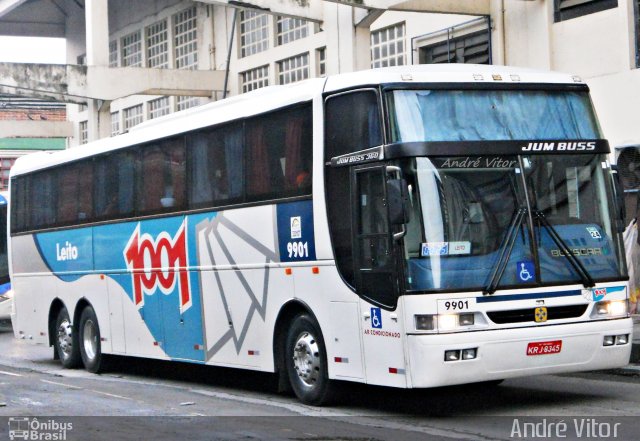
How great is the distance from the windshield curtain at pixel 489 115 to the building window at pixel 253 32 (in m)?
20.9

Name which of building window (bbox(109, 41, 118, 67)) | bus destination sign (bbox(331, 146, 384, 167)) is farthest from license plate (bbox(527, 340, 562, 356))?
building window (bbox(109, 41, 118, 67))

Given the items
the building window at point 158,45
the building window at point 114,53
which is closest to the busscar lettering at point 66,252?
the building window at point 158,45

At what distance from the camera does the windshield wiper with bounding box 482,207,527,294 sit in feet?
36.6

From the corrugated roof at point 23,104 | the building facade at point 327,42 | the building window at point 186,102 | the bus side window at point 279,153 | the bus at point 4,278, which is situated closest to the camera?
the bus side window at point 279,153

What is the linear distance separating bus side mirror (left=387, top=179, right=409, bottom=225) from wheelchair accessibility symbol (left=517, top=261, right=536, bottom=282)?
3.86ft

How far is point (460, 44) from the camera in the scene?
959 inches

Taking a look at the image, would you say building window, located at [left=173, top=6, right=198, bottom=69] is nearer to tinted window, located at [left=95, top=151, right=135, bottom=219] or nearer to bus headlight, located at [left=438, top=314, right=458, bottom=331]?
tinted window, located at [left=95, top=151, right=135, bottom=219]

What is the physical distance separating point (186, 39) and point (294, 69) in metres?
6.78

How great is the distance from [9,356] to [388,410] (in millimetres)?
12140

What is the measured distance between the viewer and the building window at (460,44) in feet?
77.6

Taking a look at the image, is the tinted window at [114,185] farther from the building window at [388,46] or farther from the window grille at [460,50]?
the building window at [388,46]

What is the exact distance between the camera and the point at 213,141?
14867 millimetres

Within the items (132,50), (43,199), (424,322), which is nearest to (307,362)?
(424,322)

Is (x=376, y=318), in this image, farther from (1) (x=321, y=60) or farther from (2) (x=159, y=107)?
(2) (x=159, y=107)
